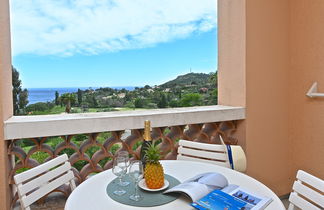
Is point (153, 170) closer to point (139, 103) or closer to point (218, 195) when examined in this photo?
point (218, 195)

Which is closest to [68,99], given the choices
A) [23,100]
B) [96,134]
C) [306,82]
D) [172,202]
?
[23,100]

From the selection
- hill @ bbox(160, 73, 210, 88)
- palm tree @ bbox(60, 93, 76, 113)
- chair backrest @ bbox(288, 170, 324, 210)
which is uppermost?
hill @ bbox(160, 73, 210, 88)

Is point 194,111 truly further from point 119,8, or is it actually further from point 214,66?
point 119,8

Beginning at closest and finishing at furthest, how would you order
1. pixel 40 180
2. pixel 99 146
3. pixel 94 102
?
pixel 40 180 < pixel 99 146 < pixel 94 102

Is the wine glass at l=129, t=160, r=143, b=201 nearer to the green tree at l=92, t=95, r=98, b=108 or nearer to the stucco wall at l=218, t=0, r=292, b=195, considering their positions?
the green tree at l=92, t=95, r=98, b=108

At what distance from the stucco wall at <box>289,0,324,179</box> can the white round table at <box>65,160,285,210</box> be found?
1.39m

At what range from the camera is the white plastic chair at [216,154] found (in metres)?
1.70

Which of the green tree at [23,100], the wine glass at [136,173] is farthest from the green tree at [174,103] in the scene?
the green tree at [23,100]

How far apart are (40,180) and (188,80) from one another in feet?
5.13

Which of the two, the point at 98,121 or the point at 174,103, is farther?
the point at 174,103

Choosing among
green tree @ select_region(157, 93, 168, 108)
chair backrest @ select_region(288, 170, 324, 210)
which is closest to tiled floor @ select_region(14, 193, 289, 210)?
green tree @ select_region(157, 93, 168, 108)

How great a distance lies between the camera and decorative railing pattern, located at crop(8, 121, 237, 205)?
168 cm

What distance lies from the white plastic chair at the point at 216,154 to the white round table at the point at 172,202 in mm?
259

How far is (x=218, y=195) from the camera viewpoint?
3.53 ft
